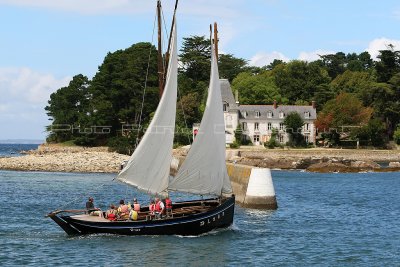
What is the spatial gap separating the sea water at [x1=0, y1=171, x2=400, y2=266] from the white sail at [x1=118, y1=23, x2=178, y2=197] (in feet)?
10.8

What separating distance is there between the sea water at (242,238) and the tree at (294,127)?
62.5 meters

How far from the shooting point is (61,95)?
572 ft

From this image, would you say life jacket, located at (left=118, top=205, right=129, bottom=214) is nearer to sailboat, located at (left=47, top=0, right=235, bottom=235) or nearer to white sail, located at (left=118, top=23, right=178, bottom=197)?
sailboat, located at (left=47, top=0, right=235, bottom=235)

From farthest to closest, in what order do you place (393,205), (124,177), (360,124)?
(360,124), (393,205), (124,177)

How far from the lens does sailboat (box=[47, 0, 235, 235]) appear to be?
41750 millimetres

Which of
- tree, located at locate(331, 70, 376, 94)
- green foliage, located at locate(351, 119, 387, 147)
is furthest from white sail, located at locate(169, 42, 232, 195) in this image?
tree, located at locate(331, 70, 376, 94)

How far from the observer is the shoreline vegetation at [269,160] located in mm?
105125

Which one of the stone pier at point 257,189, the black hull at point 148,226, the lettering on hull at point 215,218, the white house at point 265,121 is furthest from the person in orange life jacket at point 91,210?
the white house at point 265,121

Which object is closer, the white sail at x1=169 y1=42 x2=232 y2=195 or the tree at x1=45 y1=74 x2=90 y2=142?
the white sail at x1=169 y1=42 x2=232 y2=195

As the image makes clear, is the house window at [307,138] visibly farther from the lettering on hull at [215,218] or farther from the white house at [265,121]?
the lettering on hull at [215,218]

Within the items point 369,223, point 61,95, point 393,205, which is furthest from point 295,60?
point 369,223

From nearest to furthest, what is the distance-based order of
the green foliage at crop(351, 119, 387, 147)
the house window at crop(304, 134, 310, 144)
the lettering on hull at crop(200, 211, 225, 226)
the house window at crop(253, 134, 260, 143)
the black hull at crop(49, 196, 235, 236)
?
the black hull at crop(49, 196, 235, 236), the lettering on hull at crop(200, 211, 225, 226), the green foliage at crop(351, 119, 387, 147), the house window at crop(304, 134, 310, 144), the house window at crop(253, 134, 260, 143)

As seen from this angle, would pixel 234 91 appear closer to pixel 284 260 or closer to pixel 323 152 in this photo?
pixel 323 152

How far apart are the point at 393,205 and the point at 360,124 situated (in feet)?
250
